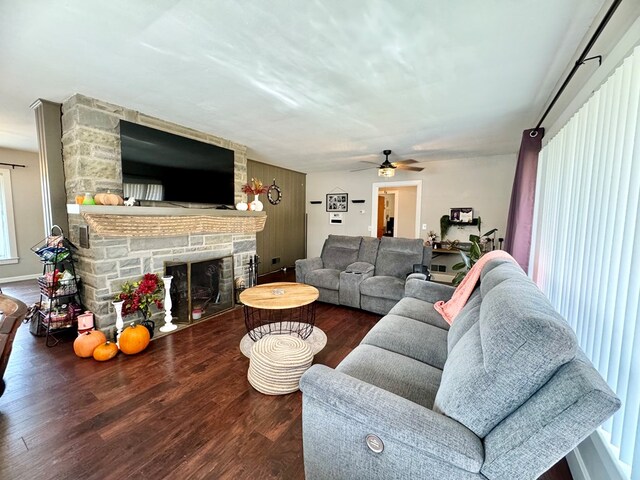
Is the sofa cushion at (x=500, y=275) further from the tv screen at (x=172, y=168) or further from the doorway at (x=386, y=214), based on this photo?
the doorway at (x=386, y=214)

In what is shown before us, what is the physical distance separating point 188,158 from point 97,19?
1880mm

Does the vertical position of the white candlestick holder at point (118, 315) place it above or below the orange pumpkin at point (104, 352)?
above

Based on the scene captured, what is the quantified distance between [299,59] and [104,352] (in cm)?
299

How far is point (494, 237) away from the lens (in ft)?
16.0

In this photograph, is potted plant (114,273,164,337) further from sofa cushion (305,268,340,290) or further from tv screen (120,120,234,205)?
sofa cushion (305,268,340,290)

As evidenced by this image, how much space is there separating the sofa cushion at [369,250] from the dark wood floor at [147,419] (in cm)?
184

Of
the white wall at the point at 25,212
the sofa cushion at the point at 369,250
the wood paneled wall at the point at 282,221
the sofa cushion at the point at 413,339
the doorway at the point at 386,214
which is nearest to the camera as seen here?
the sofa cushion at the point at 413,339

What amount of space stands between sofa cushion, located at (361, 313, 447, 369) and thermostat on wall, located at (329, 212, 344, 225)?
4.49 m

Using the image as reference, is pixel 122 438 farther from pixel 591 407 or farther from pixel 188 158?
pixel 188 158

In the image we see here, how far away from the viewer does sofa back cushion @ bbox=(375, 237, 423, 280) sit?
385cm

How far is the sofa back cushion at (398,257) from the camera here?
12.6 ft

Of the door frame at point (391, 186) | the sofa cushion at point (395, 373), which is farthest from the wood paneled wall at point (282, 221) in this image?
the sofa cushion at point (395, 373)

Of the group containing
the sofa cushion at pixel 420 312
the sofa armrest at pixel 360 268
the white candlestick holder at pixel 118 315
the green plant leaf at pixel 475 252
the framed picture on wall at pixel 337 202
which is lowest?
the white candlestick holder at pixel 118 315

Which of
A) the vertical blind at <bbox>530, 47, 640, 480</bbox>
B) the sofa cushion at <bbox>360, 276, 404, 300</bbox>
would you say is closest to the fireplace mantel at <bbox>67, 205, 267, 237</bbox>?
the sofa cushion at <bbox>360, 276, 404, 300</bbox>
